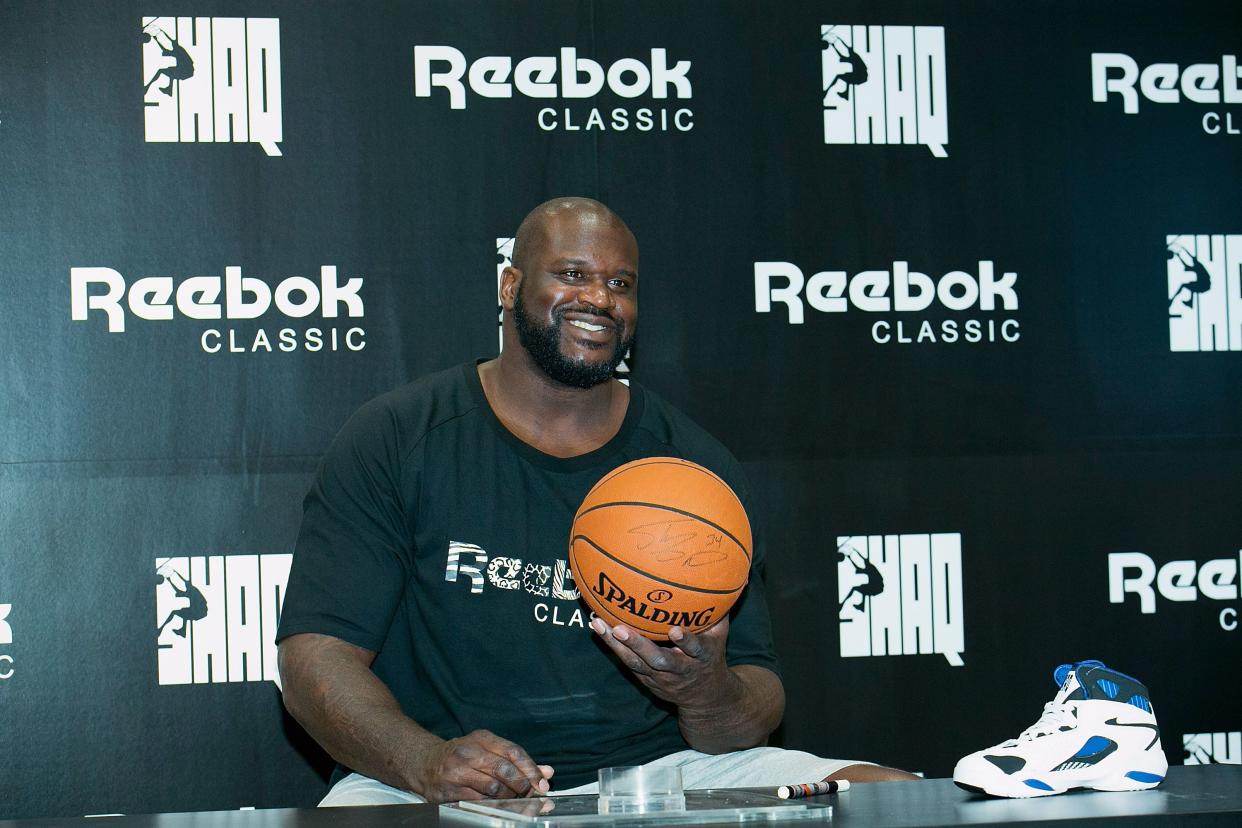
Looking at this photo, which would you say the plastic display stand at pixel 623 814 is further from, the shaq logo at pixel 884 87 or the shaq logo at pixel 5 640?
the shaq logo at pixel 884 87

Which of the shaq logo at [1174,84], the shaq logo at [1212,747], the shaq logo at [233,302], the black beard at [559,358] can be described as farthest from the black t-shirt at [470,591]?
the shaq logo at [1174,84]

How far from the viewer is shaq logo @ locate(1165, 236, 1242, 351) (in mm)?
3473

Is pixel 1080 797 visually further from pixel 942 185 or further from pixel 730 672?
pixel 942 185

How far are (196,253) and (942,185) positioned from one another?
181 cm

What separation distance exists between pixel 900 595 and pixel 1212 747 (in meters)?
0.89

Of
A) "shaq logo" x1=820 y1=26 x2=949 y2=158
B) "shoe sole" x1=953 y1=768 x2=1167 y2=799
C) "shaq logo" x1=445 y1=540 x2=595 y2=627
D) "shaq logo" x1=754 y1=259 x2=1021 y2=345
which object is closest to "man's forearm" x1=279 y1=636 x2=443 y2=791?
"shaq logo" x1=445 y1=540 x2=595 y2=627

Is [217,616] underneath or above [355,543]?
underneath

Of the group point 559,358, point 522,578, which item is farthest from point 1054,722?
point 559,358

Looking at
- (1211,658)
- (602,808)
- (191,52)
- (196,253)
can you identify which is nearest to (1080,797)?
(602,808)

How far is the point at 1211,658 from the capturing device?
3.42 metres

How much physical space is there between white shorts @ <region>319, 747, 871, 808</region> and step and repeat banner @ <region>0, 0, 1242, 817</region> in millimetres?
857

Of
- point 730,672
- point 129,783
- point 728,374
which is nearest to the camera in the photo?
point 730,672

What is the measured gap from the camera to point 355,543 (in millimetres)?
2393

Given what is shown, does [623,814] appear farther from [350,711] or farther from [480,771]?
[350,711]
